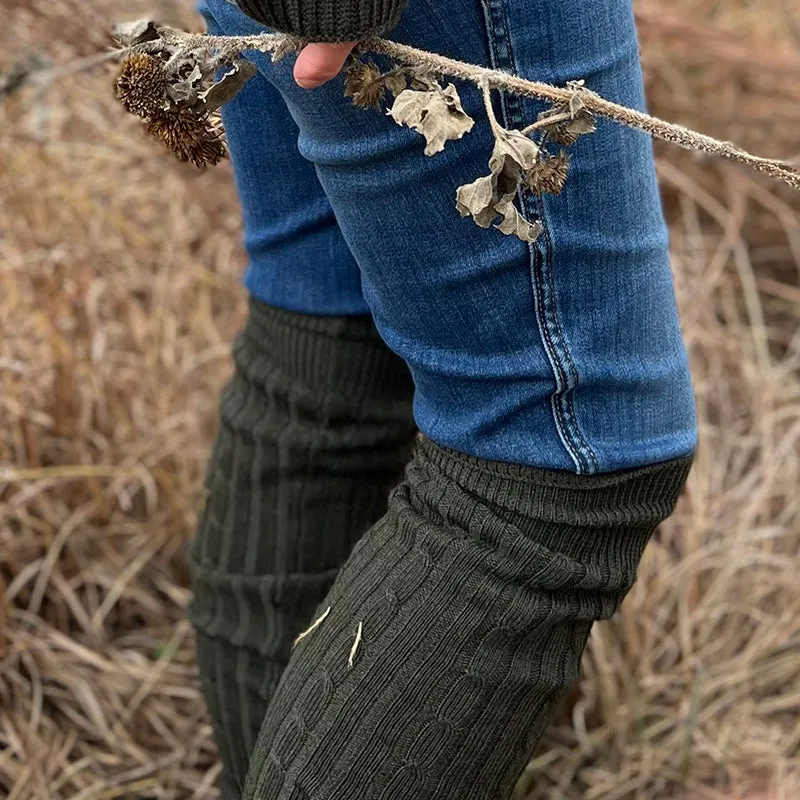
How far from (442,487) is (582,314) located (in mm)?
164

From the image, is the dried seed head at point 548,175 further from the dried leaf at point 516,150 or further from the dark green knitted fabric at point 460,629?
the dark green knitted fabric at point 460,629

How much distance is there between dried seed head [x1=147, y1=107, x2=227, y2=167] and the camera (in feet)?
2.45

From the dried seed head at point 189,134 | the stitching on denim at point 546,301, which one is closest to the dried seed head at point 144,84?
the dried seed head at point 189,134

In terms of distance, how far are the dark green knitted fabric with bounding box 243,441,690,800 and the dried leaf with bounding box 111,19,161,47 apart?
0.34 meters

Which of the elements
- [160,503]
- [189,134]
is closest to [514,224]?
[189,134]

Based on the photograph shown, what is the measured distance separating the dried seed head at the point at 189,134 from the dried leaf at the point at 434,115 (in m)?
0.18

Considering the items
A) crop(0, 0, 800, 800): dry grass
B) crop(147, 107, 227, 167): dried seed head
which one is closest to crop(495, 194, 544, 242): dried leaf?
crop(147, 107, 227, 167): dried seed head

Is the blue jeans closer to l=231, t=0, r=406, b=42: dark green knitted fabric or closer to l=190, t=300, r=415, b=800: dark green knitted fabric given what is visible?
l=231, t=0, r=406, b=42: dark green knitted fabric

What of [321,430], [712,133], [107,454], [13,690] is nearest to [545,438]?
[321,430]

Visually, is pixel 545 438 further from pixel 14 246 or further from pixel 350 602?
pixel 14 246

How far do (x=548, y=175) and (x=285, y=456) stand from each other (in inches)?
18.9

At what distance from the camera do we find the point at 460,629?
778 mm

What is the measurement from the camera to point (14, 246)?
1738 millimetres

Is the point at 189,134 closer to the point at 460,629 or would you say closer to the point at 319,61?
the point at 319,61
